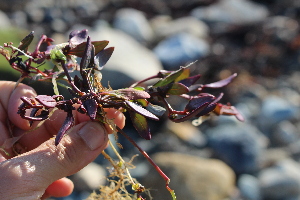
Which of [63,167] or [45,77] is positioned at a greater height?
[45,77]

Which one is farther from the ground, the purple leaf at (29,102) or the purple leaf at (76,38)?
the purple leaf at (76,38)

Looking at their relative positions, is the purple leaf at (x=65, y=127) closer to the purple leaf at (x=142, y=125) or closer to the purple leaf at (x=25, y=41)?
the purple leaf at (x=142, y=125)

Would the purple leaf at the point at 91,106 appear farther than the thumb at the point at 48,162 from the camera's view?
No

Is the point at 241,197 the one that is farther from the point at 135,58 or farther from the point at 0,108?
the point at 0,108

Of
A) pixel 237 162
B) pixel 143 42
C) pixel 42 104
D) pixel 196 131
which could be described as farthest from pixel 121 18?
pixel 42 104

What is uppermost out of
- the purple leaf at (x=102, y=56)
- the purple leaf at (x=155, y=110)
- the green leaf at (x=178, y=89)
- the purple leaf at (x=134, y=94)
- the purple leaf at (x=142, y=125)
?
the purple leaf at (x=102, y=56)

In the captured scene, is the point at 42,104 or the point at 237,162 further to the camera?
the point at 237,162

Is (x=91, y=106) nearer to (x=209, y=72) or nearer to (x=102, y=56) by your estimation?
(x=102, y=56)

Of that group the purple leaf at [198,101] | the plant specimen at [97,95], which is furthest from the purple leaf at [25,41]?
A: the purple leaf at [198,101]

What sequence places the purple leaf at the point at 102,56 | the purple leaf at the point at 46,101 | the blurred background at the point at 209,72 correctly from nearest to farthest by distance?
the purple leaf at the point at 46,101 < the purple leaf at the point at 102,56 < the blurred background at the point at 209,72
